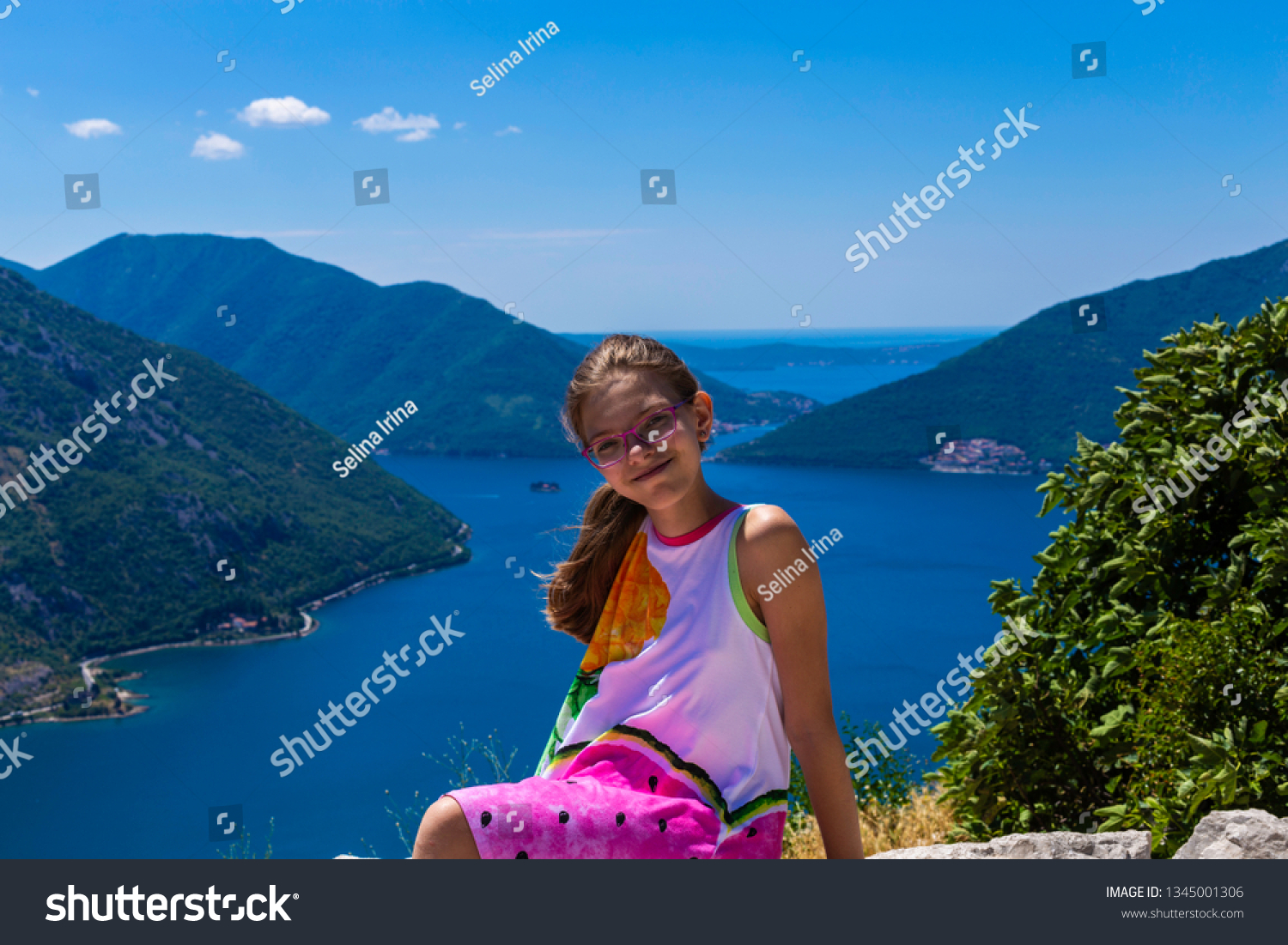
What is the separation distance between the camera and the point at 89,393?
49.2m

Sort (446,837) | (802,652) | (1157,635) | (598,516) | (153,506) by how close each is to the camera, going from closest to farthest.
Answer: (446,837) → (802,652) → (598,516) → (1157,635) → (153,506)

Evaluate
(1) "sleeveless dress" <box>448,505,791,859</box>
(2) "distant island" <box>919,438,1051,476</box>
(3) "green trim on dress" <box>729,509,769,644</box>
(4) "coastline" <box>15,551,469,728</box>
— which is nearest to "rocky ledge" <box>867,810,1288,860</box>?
(1) "sleeveless dress" <box>448,505,791,859</box>

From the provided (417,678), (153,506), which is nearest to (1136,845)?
(417,678)

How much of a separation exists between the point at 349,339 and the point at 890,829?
80.4m

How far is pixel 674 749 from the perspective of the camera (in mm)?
1415

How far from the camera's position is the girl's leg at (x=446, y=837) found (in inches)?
49.5

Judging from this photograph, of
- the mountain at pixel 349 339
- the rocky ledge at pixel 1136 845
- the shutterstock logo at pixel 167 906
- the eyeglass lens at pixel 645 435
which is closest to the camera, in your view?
the shutterstock logo at pixel 167 906

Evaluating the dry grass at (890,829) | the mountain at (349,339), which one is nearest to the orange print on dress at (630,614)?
the dry grass at (890,829)

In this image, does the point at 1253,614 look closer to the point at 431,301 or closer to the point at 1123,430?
the point at 1123,430

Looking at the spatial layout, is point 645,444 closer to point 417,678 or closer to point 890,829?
point 890,829

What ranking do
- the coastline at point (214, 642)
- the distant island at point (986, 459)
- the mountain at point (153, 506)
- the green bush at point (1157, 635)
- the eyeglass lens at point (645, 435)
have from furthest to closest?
the distant island at point (986, 459)
the mountain at point (153, 506)
the coastline at point (214, 642)
the green bush at point (1157, 635)
the eyeglass lens at point (645, 435)

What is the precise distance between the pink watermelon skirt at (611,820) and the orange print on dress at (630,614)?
16 cm

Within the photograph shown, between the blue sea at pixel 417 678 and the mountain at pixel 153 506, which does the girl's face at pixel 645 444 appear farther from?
the mountain at pixel 153 506

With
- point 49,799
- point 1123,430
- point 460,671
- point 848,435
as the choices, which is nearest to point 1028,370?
point 848,435
